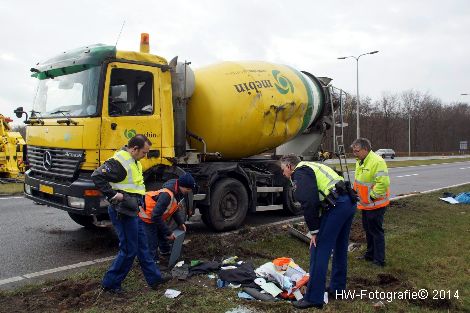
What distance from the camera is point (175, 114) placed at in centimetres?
705

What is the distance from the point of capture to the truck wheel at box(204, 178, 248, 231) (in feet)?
24.9

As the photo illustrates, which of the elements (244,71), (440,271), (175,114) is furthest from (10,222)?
(440,271)

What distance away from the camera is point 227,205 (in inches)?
309

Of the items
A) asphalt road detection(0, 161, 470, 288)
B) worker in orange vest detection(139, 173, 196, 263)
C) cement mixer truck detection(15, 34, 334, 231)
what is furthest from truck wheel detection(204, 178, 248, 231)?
worker in orange vest detection(139, 173, 196, 263)

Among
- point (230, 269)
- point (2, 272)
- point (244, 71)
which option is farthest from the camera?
point (244, 71)

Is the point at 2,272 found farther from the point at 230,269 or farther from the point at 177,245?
the point at 230,269

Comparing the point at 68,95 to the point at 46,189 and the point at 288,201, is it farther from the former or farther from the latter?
the point at 288,201

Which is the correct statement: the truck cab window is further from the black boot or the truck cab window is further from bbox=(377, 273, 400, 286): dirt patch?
bbox=(377, 273, 400, 286): dirt patch

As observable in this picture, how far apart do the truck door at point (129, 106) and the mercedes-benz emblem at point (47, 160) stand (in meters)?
0.93

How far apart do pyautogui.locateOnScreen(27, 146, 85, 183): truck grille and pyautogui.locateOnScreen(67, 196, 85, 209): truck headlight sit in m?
0.26

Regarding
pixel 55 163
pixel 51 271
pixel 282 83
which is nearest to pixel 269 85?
pixel 282 83

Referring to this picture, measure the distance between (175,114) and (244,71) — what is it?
178cm

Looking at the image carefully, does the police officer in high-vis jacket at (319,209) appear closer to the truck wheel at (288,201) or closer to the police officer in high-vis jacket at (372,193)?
the police officer in high-vis jacket at (372,193)

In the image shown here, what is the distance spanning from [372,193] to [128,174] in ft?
10.3
